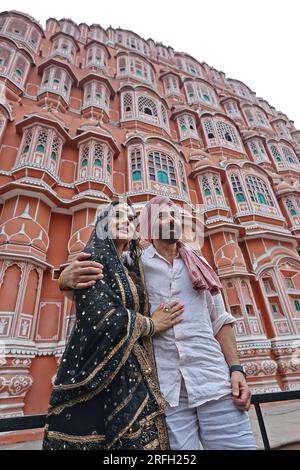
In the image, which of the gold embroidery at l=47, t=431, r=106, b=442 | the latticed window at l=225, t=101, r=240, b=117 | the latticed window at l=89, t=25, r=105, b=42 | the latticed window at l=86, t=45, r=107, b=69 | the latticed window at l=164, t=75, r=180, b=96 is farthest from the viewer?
the latticed window at l=225, t=101, r=240, b=117

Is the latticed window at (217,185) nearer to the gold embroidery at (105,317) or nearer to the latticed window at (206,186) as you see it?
the latticed window at (206,186)

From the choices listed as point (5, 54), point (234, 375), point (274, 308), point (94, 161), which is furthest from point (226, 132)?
point (234, 375)

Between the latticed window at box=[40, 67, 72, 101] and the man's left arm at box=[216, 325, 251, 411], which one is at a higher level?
the latticed window at box=[40, 67, 72, 101]

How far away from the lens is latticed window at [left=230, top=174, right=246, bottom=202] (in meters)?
11.3

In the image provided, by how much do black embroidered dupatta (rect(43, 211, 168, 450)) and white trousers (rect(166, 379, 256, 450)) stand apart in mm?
114

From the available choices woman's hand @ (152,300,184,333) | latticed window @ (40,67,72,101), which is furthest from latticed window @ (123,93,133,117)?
woman's hand @ (152,300,184,333)

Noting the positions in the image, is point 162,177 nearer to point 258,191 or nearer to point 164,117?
point 258,191

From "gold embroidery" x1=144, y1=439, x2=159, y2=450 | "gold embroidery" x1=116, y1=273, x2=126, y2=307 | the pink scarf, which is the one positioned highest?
the pink scarf

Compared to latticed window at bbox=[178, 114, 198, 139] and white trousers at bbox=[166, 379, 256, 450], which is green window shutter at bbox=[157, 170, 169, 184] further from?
white trousers at bbox=[166, 379, 256, 450]

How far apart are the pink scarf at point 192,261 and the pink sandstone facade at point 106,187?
498 cm

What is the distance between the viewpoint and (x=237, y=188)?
38.3 feet

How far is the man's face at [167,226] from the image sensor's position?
187cm

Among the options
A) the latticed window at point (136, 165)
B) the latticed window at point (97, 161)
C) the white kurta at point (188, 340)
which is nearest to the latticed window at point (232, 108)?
the latticed window at point (136, 165)

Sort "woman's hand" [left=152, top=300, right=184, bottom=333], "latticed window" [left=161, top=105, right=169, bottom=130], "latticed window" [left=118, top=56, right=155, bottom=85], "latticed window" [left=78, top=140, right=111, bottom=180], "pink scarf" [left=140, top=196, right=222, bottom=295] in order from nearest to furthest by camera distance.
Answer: "woman's hand" [left=152, top=300, right=184, bottom=333]
"pink scarf" [left=140, top=196, right=222, bottom=295]
"latticed window" [left=78, top=140, right=111, bottom=180]
"latticed window" [left=161, top=105, right=169, bottom=130]
"latticed window" [left=118, top=56, right=155, bottom=85]
